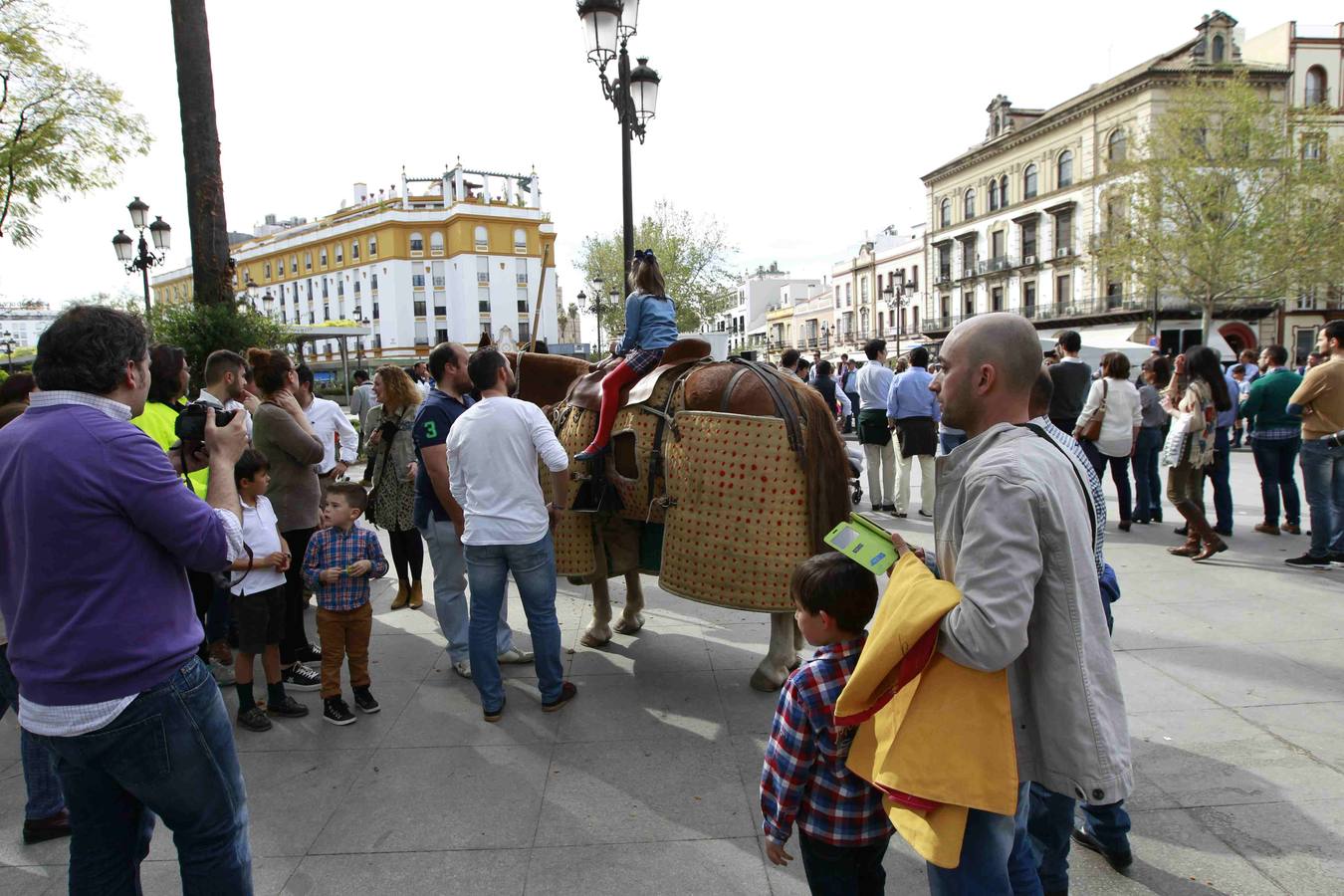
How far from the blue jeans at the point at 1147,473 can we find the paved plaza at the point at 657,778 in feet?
9.38

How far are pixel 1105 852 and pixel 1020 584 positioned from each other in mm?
1669

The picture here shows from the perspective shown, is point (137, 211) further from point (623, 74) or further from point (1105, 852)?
point (1105, 852)

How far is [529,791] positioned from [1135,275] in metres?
30.3

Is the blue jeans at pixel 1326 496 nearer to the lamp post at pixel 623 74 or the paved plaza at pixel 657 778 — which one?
the paved plaza at pixel 657 778

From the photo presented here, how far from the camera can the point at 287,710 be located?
4.09 meters

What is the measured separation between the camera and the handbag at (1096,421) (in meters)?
7.09

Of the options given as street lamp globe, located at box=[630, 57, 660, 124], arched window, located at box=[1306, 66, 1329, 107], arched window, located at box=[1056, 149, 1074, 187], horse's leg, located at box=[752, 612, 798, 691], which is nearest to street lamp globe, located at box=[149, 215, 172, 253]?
street lamp globe, located at box=[630, 57, 660, 124]

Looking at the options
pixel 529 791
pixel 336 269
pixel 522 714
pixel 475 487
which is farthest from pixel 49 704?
pixel 336 269

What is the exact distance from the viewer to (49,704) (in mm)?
1885

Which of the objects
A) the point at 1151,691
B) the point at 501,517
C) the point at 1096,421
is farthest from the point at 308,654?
the point at 1096,421

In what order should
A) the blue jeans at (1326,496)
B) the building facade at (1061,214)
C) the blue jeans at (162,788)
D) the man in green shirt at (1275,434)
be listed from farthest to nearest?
the building facade at (1061,214) < the man in green shirt at (1275,434) < the blue jeans at (1326,496) < the blue jeans at (162,788)

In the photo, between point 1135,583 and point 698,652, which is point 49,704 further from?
point 1135,583

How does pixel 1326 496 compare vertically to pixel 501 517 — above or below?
below

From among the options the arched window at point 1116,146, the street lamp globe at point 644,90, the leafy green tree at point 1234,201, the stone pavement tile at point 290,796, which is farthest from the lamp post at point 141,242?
the arched window at point 1116,146
